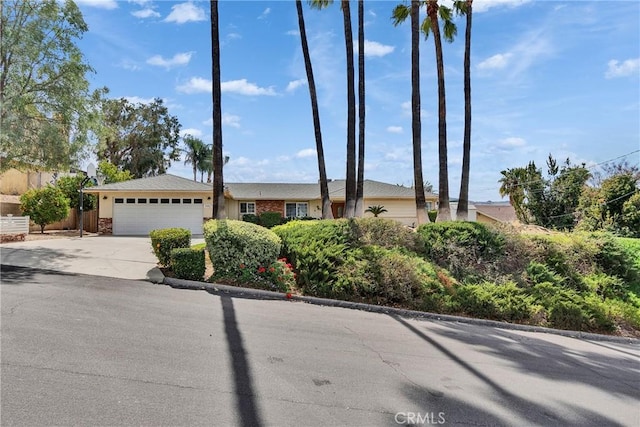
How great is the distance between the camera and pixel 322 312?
7.30 meters

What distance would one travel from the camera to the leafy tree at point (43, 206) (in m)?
19.5

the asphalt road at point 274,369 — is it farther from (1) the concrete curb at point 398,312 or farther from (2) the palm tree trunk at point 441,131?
(2) the palm tree trunk at point 441,131

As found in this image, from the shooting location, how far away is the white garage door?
2186 centimetres

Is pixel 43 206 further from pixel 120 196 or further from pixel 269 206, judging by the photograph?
pixel 269 206

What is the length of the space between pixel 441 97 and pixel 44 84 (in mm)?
14492

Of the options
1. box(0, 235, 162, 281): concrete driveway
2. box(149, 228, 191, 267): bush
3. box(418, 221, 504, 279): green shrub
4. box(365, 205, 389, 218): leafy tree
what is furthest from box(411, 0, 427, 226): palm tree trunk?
box(365, 205, 389, 218): leafy tree

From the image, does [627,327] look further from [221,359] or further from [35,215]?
[35,215]

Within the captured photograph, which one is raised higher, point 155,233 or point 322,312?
point 155,233

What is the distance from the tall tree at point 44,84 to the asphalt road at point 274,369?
7691mm

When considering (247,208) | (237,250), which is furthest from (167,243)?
(247,208)

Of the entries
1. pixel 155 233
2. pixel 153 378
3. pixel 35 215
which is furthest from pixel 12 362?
pixel 35 215

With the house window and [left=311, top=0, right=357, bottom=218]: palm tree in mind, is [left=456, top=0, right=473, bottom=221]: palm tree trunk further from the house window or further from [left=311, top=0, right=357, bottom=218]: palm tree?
the house window

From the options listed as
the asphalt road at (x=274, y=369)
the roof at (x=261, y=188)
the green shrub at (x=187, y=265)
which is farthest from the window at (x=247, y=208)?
the asphalt road at (x=274, y=369)

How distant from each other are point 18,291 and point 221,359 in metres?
4.93
